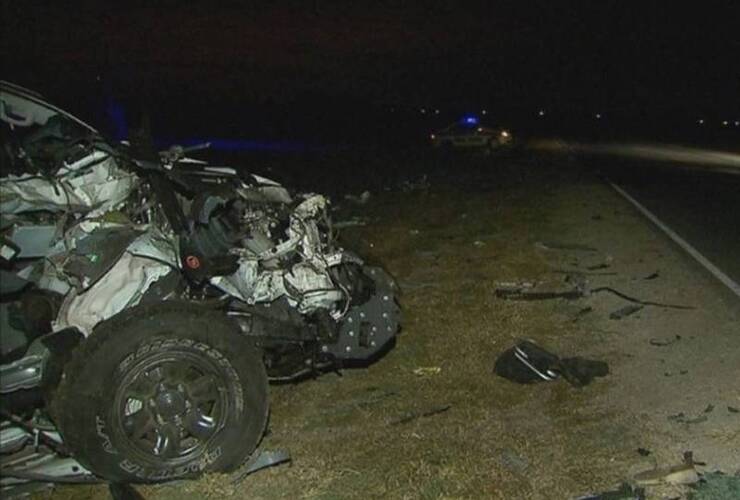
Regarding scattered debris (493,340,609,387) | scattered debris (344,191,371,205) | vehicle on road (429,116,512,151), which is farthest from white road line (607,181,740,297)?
vehicle on road (429,116,512,151)

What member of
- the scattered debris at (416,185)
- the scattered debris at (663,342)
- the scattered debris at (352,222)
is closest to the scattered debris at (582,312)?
the scattered debris at (663,342)

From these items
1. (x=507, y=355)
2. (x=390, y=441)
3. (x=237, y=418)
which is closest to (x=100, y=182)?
(x=237, y=418)

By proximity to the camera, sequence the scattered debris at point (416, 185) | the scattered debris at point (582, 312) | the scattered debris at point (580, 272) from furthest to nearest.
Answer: the scattered debris at point (416, 185), the scattered debris at point (580, 272), the scattered debris at point (582, 312)

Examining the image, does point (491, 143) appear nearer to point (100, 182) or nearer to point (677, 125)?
point (677, 125)

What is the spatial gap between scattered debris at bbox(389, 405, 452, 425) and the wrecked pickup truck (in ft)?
1.75

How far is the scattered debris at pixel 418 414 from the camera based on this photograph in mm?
5480

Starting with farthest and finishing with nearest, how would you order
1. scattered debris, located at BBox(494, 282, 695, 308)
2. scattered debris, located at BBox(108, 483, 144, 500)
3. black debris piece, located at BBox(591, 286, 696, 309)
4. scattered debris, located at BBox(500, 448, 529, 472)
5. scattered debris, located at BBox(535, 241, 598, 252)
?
scattered debris, located at BBox(535, 241, 598, 252), scattered debris, located at BBox(494, 282, 695, 308), black debris piece, located at BBox(591, 286, 696, 309), scattered debris, located at BBox(500, 448, 529, 472), scattered debris, located at BBox(108, 483, 144, 500)

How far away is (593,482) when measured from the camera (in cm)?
446

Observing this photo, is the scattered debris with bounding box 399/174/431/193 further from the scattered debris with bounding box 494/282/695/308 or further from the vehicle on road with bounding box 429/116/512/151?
the vehicle on road with bounding box 429/116/512/151

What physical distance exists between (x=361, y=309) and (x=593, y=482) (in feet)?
6.04

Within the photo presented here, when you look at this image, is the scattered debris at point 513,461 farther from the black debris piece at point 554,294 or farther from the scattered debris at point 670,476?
the black debris piece at point 554,294

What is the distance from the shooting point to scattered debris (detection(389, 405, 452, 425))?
A: 18.0 feet

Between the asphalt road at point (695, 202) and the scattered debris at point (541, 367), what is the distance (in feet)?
11.8

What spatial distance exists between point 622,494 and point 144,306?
2785mm
